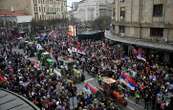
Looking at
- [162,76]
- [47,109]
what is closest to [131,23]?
[162,76]

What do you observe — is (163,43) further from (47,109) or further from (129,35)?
(47,109)

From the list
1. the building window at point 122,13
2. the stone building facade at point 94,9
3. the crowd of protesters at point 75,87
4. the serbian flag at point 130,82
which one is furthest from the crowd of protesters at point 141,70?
the stone building facade at point 94,9

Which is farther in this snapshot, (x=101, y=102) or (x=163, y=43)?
(x=163, y=43)

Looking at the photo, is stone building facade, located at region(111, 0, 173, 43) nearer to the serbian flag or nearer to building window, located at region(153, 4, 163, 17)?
building window, located at region(153, 4, 163, 17)

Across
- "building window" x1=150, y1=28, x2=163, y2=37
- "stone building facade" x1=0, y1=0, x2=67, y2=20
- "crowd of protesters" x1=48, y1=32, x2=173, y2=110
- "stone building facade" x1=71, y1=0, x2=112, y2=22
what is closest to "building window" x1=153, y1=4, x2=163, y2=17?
"building window" x1=150, y1=28, x2=163, y2=37

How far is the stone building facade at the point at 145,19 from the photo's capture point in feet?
97.5

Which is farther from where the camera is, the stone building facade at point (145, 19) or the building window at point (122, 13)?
the building window at point (122, 13)

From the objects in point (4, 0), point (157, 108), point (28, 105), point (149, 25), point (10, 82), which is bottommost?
point (157, 108)

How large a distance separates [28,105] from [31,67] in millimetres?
17081

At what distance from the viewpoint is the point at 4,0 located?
286ft

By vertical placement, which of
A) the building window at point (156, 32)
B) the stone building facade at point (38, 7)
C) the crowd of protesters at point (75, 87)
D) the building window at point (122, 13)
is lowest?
the crowd of protesters at point (75, 87)

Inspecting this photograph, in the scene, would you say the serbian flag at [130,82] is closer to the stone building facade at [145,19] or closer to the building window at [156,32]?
the stone building facade at [145,19]

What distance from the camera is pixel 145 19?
33.2m

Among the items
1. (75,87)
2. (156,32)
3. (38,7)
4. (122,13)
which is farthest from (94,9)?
Result: (75,87)
